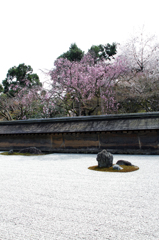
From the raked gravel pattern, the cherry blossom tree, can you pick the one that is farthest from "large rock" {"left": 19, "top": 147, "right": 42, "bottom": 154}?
the cherry blossom tree

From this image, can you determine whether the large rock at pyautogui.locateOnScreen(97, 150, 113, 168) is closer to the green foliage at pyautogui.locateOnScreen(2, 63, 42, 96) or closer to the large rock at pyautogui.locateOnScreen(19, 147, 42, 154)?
the large rock at pyautogui.locateOnScreen(19, 147, 42, 154)

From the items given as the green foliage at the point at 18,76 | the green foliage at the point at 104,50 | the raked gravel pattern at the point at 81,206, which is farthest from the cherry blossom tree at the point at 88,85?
the green foliage at the point at 18,76

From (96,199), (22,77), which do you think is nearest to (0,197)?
(96,199)

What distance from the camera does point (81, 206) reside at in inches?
160

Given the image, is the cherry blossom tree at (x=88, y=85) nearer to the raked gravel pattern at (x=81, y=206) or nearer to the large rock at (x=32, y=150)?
the large rock at (x=32, y=150)

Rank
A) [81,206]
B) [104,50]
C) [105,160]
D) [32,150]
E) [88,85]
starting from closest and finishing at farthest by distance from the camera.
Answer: [81,206]
[105,160]
[32,150]
[88,85]
[104,50]

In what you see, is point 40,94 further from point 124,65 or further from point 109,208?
point 109,208

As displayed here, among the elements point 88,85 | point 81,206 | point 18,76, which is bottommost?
point 81,206

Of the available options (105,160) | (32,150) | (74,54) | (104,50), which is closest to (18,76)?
→ (74,54)

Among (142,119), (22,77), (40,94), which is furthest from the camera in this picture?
(22,77)

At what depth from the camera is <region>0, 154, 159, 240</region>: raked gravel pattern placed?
9.98 feet

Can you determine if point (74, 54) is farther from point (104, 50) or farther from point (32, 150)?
point (32, 150)

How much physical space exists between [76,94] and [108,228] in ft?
56.3

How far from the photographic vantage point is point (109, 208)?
12.8 feet
